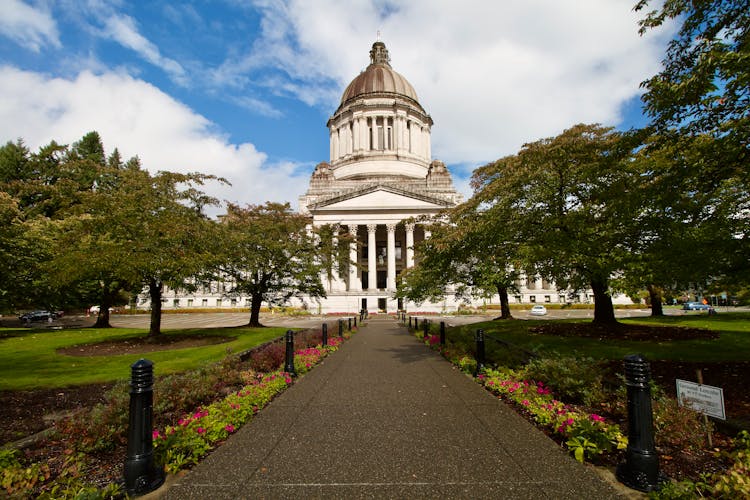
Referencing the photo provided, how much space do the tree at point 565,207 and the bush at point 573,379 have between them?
4.55 metres

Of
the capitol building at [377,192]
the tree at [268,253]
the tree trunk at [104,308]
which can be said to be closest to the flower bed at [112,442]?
the tree at [268,253]

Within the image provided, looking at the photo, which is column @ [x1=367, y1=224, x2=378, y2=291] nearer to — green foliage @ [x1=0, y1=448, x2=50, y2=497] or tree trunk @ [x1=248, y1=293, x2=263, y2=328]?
tree trunk @ [x1=248, y1=293, x2=263, y2=328]

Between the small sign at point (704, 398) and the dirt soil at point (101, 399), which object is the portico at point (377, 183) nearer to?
the dirt soil at point (101, 399)

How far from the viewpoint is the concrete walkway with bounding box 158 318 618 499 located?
13.6 feet

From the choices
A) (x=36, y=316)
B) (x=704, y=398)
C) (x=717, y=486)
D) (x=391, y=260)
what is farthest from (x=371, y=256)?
(x=717, y=486)

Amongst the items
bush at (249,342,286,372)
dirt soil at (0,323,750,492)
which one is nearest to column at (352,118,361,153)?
bush at (249,342,286,372)

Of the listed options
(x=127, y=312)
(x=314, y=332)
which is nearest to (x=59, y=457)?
(x=314, y=332)

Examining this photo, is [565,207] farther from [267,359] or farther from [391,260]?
[391,260]

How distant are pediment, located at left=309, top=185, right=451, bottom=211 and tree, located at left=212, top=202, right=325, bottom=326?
29.5 meters

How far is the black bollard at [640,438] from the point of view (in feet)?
13.5

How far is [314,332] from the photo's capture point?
19.1m

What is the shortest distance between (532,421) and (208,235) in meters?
14.9

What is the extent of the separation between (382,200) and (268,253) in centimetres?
3448

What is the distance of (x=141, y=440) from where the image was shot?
4258 mm
